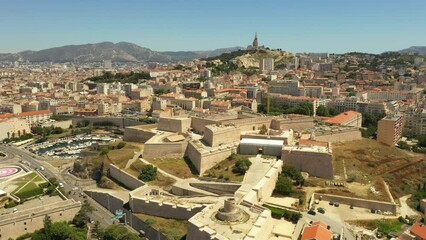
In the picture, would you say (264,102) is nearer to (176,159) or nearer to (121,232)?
(176,159)

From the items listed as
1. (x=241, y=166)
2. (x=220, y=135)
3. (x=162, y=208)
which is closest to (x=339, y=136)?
(x=220, y=135)

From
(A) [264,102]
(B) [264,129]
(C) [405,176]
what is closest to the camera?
(C) [405,176]

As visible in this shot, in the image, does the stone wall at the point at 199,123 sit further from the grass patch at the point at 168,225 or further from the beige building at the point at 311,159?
the grass patch at the point at 168,225

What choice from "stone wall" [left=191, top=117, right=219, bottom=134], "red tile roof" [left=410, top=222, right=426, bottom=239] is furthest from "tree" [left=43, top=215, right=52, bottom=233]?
"red tile roof" [left=410, top=222, right=426, bottom=239]

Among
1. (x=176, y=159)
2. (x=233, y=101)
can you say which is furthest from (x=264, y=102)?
(x=176, y=159)

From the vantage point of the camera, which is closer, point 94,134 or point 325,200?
point 325,200

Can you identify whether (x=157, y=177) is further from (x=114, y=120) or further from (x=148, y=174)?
(x=114, y=120)

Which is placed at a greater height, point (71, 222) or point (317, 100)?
point (317, 100)
